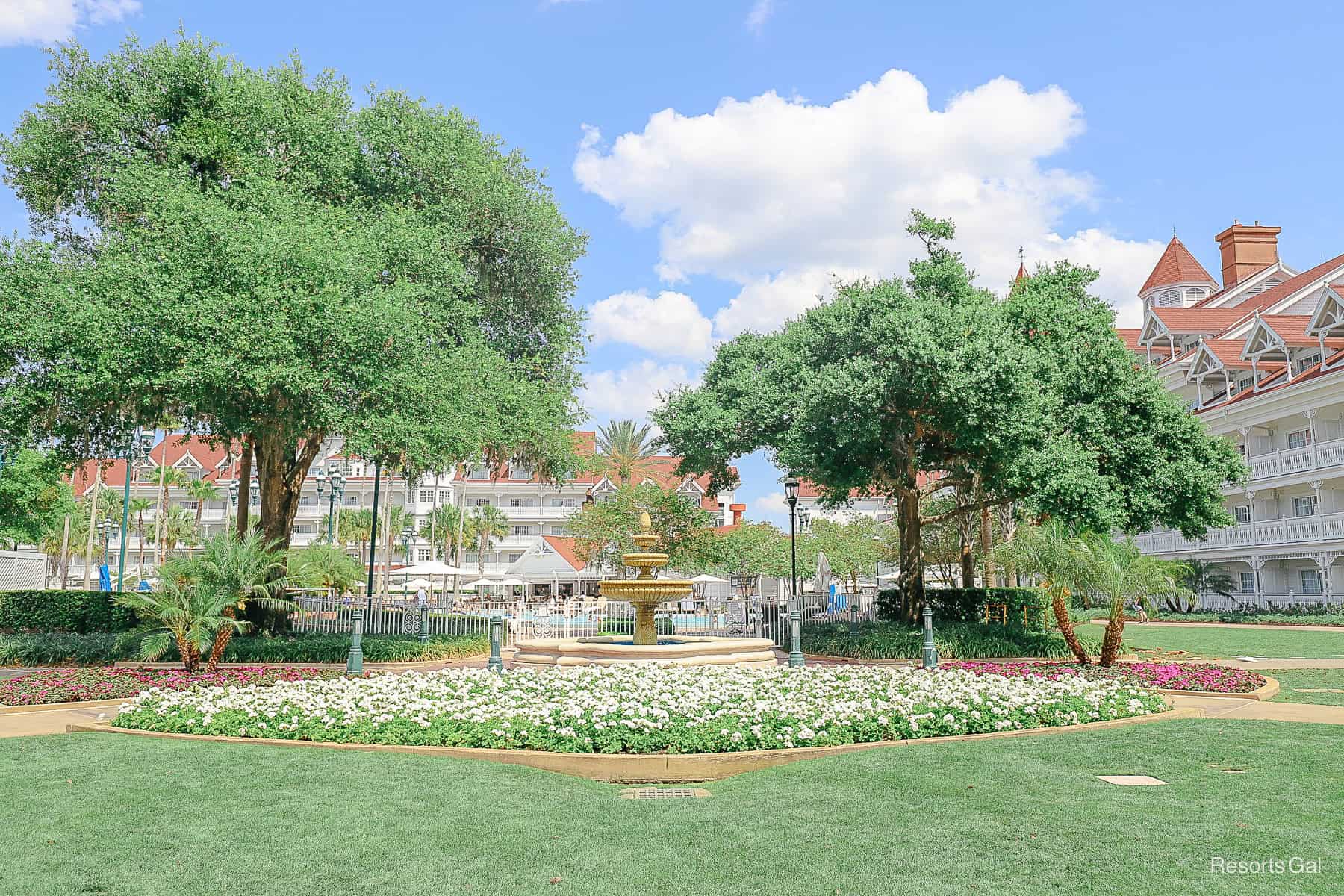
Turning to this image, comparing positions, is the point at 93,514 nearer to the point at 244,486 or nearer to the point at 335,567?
the point at 244,486

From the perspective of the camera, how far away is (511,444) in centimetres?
2612

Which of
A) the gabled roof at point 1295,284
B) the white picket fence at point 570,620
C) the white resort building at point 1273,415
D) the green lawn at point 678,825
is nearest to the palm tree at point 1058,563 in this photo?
the green lawn at point 678,825

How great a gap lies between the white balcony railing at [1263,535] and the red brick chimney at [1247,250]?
2063cm

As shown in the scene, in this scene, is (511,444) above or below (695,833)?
above

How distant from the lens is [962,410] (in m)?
21.7

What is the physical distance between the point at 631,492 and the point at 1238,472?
94.1 feet

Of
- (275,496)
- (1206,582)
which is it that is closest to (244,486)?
(275,496)

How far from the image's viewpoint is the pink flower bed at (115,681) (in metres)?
15.2

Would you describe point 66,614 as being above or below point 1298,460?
below

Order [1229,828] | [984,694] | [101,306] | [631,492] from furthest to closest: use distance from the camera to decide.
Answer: [631,492] < [101,306] < [984,694] < [1229,828]

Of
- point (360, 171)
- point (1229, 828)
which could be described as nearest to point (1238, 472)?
point (1229, 828)

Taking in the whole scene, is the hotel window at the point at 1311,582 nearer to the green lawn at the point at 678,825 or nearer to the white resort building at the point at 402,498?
the green lawn at the point at 678,825

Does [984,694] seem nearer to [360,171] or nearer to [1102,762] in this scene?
[1102,762]

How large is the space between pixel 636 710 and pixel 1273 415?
44.5 metres
